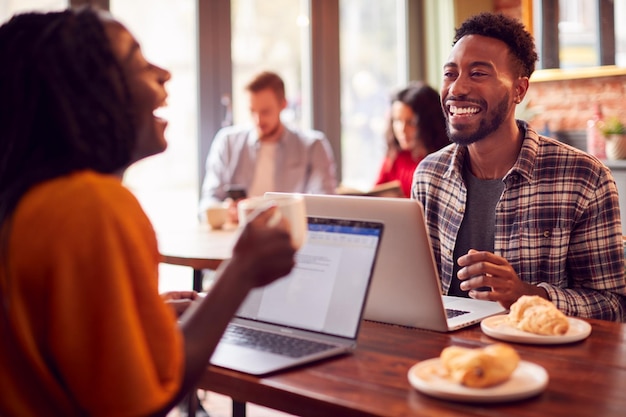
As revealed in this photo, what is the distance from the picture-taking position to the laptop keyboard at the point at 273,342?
1.38 meters

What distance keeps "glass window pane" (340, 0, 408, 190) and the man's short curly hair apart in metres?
3.25

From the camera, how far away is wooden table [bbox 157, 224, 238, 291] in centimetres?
263

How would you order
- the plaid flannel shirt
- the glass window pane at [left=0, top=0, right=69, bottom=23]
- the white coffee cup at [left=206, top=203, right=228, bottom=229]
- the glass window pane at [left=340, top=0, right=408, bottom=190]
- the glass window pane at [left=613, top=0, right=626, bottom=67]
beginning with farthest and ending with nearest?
the glass window pane at [left=340, top=0, right=408, bottom=190] < the glass window pane at [left=613, top=0, right=626, bottom=67] < the glass window pane at [left=0, top=0, right=69, bottom=23] < the white coffee cup at [left=206, top=203, right=228, bottom=229] < the plaid flannel shirt

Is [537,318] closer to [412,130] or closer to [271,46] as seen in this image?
[412,130]

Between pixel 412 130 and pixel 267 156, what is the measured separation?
2.64 feet

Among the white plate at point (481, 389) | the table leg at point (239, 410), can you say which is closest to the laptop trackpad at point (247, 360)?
the white plate at point (481, 389)

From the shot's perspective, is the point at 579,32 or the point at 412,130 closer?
the point at 412,130

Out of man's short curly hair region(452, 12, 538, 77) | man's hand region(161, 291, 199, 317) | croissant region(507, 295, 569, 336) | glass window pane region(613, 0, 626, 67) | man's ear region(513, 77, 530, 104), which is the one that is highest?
glass window pane region(613, 0, 626, 67)

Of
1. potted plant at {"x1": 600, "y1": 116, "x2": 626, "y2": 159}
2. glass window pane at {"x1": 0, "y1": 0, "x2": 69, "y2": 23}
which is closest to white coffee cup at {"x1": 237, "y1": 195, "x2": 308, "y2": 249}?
glass window pane at {"x1": 0, "y1": 0, "x2": 69, "y2": 23}

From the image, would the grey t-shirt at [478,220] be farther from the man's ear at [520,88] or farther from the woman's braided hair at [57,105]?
the woman's braided hair at [57,105]

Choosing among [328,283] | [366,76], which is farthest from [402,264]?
[366,76]

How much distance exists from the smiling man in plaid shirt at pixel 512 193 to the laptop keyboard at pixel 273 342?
0.52 meters

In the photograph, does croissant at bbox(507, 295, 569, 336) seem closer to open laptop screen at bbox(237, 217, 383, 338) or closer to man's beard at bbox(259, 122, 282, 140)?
open laptop screen at bbox(237, 217, 383, 338)

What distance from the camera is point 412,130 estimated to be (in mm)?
4266
